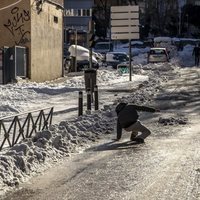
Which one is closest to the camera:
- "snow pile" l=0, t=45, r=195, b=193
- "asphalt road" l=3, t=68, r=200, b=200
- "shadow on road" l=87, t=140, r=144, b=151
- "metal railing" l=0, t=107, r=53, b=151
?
"asphalt road" l=3, t=68, r=200, b=200

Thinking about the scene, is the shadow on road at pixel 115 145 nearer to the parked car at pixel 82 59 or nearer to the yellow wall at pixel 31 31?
the yellow wall at pixel 31 31

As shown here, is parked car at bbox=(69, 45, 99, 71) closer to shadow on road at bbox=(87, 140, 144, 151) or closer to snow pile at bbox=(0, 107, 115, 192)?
snow pile at bbox=(0, 107, 115, 192)

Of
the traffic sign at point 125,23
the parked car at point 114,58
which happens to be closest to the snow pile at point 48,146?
the traffic sign at point 125,23

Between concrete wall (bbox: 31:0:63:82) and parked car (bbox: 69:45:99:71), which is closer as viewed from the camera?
concrete wall (bbox: 31:0:63:82)

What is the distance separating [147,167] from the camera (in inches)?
363

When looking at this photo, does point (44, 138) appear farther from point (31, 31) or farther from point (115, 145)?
point (31, 31)

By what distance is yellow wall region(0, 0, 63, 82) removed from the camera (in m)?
26.5

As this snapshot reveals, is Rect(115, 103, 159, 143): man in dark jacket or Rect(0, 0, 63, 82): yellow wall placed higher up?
Rect(0, 0, 63, 82): yellow wall

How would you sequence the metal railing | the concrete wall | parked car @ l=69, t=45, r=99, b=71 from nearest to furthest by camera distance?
the metal railing < the concrete wall < parked car @ l=69, t=45, r=99, b=71

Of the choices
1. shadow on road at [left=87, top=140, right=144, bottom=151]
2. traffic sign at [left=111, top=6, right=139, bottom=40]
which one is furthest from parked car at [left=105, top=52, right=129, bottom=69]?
shadow on road at [left=87, top=140, right=144, bottom=151]

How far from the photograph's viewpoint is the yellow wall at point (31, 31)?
87.1 ft

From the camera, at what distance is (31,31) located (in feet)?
88.1

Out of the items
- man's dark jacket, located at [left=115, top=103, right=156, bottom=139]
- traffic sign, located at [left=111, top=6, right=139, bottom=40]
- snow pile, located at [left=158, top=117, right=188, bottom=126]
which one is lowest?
snow pile, located at [left=158, top=117, right=188, bottom=126]

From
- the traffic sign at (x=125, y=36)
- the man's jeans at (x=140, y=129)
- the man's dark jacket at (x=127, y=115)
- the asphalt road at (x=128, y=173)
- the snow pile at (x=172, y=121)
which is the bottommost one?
the snow pile at (x=172, y=121)
